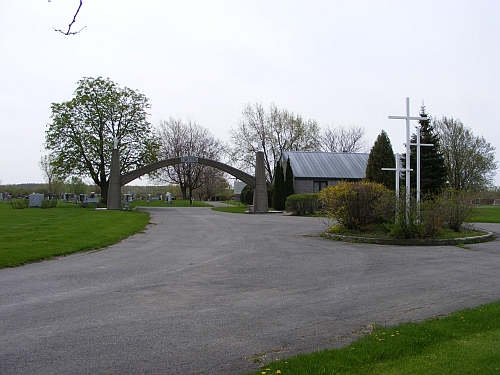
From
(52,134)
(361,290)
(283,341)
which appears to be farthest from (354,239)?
(52,134)

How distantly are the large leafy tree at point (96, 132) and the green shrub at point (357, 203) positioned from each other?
112 feet

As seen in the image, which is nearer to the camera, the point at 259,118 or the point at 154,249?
the point at 154,249

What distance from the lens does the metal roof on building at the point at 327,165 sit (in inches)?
1829

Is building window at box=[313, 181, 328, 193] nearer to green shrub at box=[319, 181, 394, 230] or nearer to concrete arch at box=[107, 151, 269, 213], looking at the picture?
concrete arch at box=[107, 151, 269, 213]

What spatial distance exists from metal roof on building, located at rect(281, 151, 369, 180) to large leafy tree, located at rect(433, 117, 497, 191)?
410 inches

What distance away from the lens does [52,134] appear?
4672cm

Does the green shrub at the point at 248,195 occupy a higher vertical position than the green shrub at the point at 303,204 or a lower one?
higher

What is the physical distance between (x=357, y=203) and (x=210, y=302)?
11397mm

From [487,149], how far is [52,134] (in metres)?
46.1

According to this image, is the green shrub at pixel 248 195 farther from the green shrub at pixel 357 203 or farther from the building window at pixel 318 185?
the green shrub at pixel 357 203

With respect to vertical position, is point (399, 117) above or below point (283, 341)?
above

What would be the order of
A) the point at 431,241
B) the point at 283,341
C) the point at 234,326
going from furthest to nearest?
the point at 431,241 < the point at 234,326 < the point at 283,341

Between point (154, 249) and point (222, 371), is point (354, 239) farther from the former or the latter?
point (222, 371)

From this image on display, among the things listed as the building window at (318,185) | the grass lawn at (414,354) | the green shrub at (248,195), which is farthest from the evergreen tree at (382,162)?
the grass lawn at (414,354)
